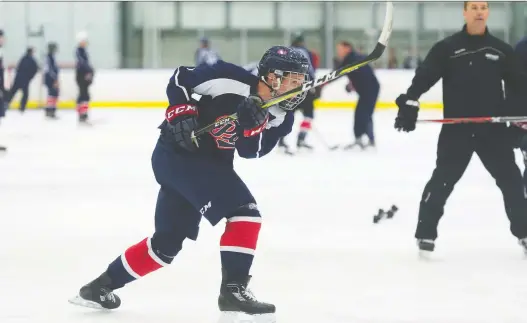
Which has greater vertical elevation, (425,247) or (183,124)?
(183,124)

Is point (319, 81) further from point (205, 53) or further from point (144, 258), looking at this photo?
point (205, 53)

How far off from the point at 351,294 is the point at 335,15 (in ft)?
45.5

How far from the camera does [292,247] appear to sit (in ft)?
13.8

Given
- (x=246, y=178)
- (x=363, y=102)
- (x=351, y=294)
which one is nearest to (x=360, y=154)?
(x=363, y=102)

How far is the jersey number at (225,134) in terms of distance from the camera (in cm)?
274

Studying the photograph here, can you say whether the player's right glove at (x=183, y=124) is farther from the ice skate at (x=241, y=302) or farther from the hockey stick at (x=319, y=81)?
the ice skate at (x=241, y=302)

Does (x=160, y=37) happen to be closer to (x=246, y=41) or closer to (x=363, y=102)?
(x=246, y=41)

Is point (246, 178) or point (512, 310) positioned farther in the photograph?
point (246, 178)

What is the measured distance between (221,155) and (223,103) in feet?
0.52

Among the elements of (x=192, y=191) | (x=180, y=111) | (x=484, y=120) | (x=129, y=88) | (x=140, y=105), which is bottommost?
(x=140, y=105)

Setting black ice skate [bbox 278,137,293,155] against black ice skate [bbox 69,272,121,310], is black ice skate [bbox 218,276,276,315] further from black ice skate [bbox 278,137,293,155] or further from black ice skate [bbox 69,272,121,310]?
black ice skate [bbox 278,137,293,155]

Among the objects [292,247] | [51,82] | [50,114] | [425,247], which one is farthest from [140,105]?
[425,247]

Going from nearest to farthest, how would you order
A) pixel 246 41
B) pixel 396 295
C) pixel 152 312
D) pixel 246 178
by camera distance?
pixel 152 312
pixel 396 295
pixel 246 178
pixel 246 41

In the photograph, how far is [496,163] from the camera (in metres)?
3.90
